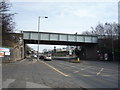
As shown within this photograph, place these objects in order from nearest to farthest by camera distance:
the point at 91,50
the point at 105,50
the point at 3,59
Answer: the point at 3,59
the point at 105,50
the point at 91,50

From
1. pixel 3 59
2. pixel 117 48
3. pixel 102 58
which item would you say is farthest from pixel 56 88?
pixel 102 58

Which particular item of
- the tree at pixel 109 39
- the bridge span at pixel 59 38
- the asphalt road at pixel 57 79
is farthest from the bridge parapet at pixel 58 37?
the asphalt road at pixel 57 79

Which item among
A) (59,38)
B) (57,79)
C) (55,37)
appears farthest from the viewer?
(59,38)

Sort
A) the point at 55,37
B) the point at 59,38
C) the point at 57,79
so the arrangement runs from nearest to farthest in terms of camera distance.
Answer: the point at 57,79, the point at 55,37, the point at 59,38

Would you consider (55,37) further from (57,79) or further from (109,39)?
(57,79)

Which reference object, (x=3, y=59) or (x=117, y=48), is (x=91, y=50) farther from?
(x=3, y=59)

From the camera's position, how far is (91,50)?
232 feet

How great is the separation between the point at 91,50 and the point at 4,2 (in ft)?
166

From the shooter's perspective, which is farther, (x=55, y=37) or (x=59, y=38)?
(x=59, y=38)

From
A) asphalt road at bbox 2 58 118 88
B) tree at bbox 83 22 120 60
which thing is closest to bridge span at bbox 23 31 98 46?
tree at bbox 83 22 120 60

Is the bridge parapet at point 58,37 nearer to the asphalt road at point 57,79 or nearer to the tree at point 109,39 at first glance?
the tree at point 109,39

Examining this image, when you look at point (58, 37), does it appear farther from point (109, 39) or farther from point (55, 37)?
point (109, 39)

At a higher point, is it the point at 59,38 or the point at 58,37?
the point at 58,37

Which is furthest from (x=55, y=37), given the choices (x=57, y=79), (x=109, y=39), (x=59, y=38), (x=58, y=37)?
(x=57, y=79)
